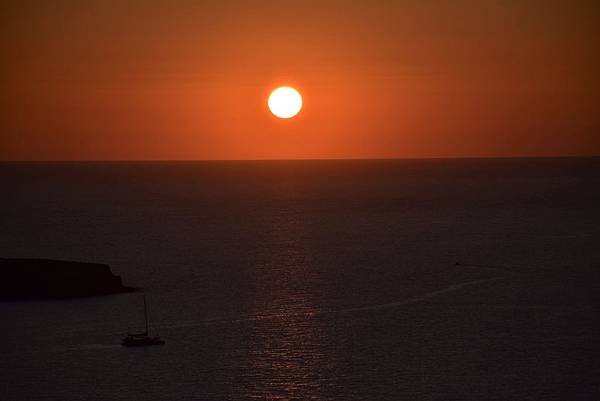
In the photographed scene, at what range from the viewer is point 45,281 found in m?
61.0

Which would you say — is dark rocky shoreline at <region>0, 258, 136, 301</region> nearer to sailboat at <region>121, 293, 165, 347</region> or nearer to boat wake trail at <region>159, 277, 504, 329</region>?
boat wake trail at <region>159, 277, 504, 329</region>

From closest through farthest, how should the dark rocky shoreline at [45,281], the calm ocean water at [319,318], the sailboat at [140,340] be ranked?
the calm ocean water at [319,318] → the sailboat at [140,340] → the dark rocky shoreline at [45,281]

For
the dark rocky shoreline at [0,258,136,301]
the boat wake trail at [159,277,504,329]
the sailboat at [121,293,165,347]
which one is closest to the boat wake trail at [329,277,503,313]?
the boat wake trail at [159,277,504,329]

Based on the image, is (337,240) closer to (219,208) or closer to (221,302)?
(221,302)

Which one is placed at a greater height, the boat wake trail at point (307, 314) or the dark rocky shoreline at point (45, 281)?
the dark rocky shoreline at point (45, 281)

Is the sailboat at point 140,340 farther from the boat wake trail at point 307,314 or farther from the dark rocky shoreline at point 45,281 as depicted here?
the dark rocky shoreline at point 45,281

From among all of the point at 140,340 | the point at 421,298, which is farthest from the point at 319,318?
the point at 140,340

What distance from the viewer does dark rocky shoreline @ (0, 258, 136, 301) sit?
60281 mm

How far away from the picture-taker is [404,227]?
125375 millimetres

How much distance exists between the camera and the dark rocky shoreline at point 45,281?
6028 cm

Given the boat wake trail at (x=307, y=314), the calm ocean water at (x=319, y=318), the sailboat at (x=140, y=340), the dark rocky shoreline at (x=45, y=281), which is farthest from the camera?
the dark rocky shoreline at (x=45, y=281)

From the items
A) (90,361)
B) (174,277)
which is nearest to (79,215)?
(174,277)

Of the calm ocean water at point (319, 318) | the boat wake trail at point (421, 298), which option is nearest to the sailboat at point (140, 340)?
the calm ocean water at point (319, 318)

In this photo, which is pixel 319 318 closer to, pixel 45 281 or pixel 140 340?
pixel 140 340
